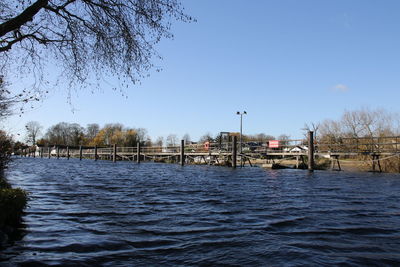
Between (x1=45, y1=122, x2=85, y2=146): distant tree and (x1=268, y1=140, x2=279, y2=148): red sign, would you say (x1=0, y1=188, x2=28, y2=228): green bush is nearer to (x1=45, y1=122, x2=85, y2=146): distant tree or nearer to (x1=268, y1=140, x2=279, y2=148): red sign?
(x1=268, y1=140, x2=279, y2=148): red sign

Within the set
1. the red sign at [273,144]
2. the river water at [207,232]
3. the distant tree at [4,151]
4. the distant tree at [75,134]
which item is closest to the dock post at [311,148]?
the red sign at [273,144]

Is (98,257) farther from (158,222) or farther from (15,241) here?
(158,222)

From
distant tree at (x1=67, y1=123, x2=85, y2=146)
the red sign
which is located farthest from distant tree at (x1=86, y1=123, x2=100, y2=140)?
the red sign

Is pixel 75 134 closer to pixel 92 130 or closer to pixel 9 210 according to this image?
pixel 92 130

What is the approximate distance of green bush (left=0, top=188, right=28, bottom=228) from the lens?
6.06 m

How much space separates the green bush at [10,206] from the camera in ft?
19.9

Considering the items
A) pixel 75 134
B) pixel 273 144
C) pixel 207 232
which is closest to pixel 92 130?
pixel 75 134

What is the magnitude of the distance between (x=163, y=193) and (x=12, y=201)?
20.8 feet

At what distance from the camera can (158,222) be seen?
7.27 meters

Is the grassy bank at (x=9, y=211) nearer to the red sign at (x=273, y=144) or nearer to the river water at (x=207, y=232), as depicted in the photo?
the river water at (x=207, y=232)

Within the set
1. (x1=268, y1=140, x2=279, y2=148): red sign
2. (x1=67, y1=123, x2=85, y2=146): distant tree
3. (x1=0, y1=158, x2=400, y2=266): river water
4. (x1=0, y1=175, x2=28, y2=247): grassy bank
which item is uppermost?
(x1=67, y1=123, x2=85, y2=146): distant tree

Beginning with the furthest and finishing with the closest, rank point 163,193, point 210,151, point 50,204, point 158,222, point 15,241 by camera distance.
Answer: point 210,151
point 163,193
point 50,204
point 158,222
point 15,241

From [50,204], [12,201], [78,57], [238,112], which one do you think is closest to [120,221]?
[12,201]

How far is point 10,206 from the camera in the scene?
20.8ft
